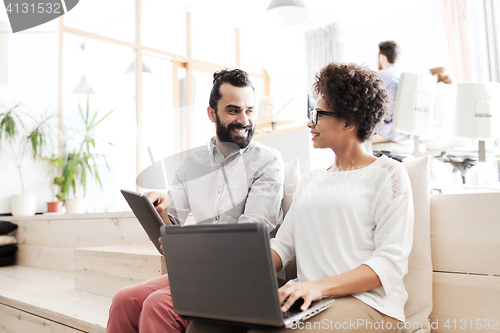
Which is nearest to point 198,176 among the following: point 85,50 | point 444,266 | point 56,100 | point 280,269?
point 280,269

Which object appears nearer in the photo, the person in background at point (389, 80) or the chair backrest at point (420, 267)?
the chair backrest at point (420, 267)

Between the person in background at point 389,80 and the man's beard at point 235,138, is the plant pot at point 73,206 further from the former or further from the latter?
the man's beard at point 235,138

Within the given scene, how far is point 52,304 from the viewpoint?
1827 millimetres

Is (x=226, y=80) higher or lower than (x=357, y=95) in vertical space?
higher

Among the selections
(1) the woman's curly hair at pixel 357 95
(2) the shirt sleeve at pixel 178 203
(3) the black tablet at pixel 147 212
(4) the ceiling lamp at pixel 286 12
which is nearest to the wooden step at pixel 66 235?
(2) the shirt sleeve at pixel 178 203

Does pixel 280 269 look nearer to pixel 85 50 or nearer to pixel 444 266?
pixel 444 266

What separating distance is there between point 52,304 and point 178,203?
89 centimetres

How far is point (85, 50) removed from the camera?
4.55 meters

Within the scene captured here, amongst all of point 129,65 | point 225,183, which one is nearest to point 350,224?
point 225,183

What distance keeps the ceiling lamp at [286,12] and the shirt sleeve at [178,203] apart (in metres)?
2.66

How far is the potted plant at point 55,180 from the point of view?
392 cm

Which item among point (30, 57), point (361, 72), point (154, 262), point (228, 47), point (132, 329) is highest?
point (228, 47)

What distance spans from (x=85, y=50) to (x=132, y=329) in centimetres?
409

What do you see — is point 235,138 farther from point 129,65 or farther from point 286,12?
point 129,65
